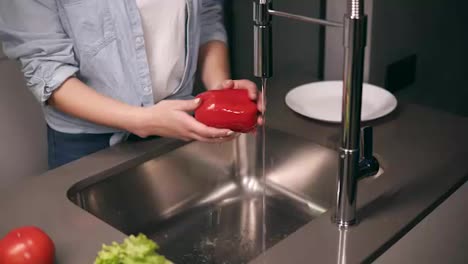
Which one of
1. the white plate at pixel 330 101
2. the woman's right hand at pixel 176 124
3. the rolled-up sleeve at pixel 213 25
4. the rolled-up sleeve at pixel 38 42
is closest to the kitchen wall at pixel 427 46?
the white plate at pixel 330 101

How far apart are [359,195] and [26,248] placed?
50 centimetres

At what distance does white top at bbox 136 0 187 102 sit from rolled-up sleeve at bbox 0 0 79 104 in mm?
153

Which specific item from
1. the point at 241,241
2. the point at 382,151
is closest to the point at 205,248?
the point at 241,241

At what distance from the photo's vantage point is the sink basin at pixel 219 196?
1079 mm

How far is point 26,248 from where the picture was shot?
2.45 feet

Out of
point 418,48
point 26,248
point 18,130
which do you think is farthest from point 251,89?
point 418,48

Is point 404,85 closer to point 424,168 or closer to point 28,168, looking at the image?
point 424,168

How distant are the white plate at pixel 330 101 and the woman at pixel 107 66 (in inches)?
8.9

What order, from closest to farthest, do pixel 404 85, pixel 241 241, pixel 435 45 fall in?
1. pixel 241 241
2. pixel 404 85
3. pixel 435 45

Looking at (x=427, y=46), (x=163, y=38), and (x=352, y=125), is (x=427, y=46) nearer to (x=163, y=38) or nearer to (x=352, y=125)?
(x=163, y=38)

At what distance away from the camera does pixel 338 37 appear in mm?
1418

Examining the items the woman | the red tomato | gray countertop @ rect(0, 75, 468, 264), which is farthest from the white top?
the red tomato

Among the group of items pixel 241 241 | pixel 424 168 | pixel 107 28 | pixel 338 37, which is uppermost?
pixel 107 28

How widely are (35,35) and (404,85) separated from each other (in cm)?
94
